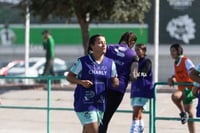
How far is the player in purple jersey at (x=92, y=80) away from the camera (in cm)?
802

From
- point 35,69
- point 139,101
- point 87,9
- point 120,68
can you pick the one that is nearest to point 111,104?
point 120,68

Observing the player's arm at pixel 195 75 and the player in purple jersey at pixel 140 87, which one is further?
the player in purple jersey at pixel 140 87

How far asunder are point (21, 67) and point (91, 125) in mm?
15826

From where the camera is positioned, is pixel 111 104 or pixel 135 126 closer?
pixel 111 104

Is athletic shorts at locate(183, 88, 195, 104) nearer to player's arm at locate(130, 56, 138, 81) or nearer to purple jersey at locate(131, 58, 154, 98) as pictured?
purple jersey at locate(131, 58, 154, 98)

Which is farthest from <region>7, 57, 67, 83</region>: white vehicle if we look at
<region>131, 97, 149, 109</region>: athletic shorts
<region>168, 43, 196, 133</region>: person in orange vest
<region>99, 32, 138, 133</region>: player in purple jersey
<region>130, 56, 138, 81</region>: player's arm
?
<region>130, 56, 138, 81</region>: player's arm

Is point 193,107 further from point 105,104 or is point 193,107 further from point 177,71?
point 105,104

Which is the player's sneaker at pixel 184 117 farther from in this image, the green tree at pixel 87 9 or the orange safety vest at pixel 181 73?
the green tree at pixel 87 9

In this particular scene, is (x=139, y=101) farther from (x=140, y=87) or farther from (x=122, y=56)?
(x=122, y=56)

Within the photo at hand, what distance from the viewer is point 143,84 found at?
10.2m

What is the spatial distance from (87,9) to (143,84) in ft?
31.8

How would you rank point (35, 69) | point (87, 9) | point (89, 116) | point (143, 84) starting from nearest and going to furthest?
point (89, 116), point (143, 84), point (87, 9), point (35, 69)

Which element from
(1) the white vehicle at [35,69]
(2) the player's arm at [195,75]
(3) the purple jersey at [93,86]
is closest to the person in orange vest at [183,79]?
(2) the player's arm at [195,75]

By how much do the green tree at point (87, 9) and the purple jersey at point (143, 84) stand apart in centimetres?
894
